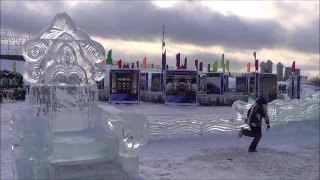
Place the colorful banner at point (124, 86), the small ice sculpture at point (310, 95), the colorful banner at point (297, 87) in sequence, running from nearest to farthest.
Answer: the small ice sculpture at point (310, 95) → the colorful banner at point (124, 86) → the colorful banner at point (297, 87)

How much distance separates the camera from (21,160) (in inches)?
145

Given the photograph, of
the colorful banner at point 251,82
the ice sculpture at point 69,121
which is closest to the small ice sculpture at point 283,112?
the ice sculpture at point 69,121

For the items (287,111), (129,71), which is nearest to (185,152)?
(287,111)

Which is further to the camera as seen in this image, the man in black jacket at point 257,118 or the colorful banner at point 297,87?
the colorful banner at point 297,87

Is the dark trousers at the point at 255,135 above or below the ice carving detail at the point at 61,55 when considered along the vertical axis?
below

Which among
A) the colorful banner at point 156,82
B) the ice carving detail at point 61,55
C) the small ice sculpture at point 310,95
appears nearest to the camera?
the ice carving detail at point 61,55

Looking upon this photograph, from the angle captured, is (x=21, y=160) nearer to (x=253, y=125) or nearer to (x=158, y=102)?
(x=253, y=125)

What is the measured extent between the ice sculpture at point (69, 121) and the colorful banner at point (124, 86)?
15713 millimetres

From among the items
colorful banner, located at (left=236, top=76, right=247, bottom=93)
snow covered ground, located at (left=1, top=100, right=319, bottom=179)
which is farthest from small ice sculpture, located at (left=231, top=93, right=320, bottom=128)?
colorful banner, located at (left=236, top=76, right=247, bottom=93)

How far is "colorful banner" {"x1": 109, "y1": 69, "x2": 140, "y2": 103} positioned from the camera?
20.4 meters

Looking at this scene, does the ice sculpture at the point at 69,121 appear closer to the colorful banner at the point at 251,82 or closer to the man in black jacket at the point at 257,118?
the man in black jacket at the point at 257,118

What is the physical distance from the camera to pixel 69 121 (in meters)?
4.38

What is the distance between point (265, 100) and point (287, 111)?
8.28ft

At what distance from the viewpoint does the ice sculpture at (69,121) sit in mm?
3541
